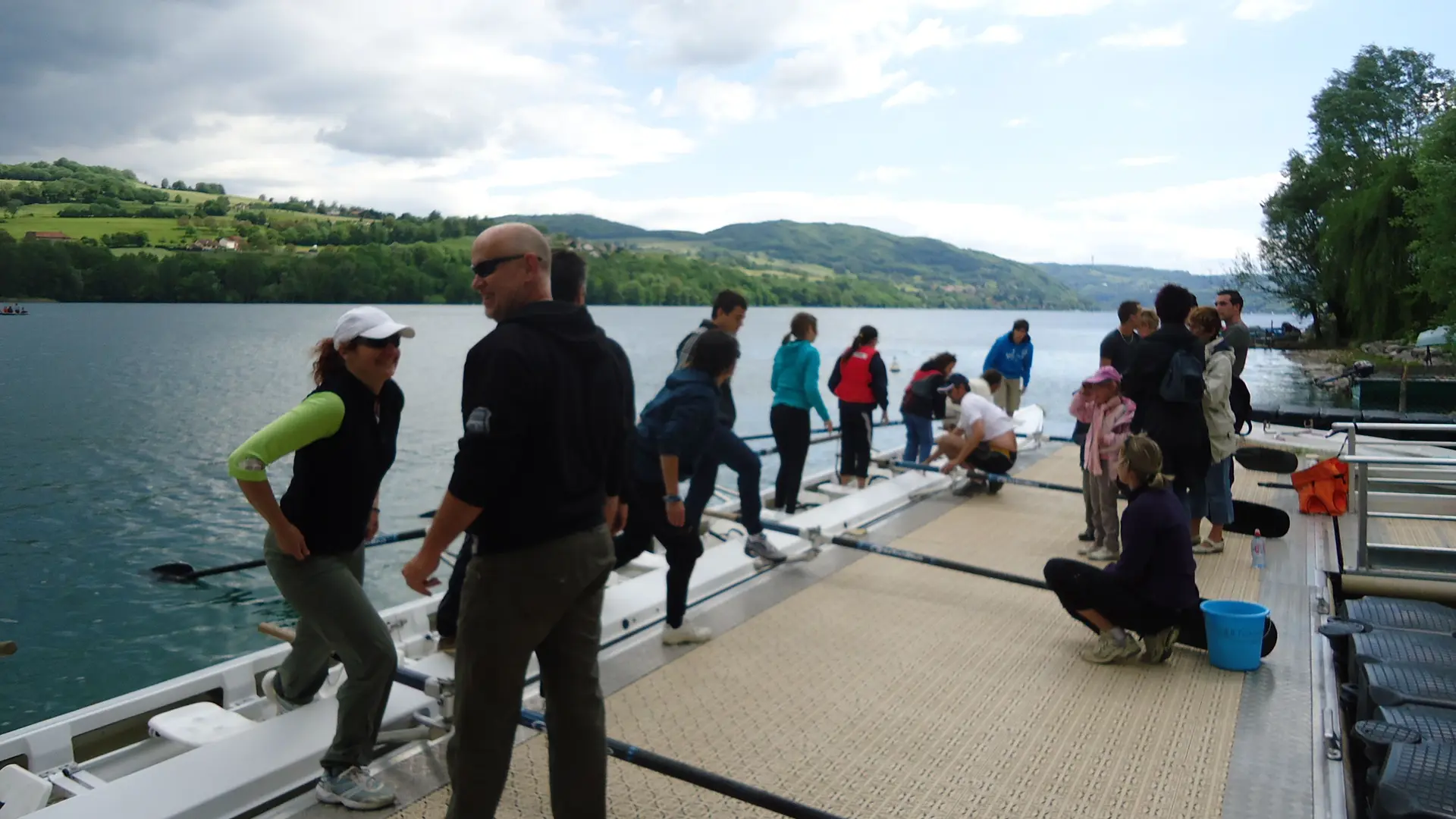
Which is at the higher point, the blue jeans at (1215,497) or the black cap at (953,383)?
the black cap at (953,383)

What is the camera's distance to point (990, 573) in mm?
5527

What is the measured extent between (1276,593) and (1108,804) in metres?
3.22

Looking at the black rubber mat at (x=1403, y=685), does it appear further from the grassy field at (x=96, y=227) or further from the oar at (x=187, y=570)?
the grassy field at (x=96, y=227)

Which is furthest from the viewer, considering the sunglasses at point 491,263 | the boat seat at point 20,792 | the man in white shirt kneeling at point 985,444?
the man in white shirt kneeling at point 985,444

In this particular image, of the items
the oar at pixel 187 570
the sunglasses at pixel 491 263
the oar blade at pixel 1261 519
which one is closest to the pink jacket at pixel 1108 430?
the oar blade at pixel 1261 519

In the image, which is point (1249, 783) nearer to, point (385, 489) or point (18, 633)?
point (18, 633)

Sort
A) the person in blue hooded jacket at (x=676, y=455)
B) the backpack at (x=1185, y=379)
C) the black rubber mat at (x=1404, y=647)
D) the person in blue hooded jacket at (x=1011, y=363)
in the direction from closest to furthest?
1. the black rubber mat at (x=1404, y=647)
2. the person in blue hooded jacket at (x=676, y=455)
3. the backpack at (x=1185, y=379)
4. the person in blue hooded jacket at (x=1011, y=363)

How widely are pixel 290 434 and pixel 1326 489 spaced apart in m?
7.84

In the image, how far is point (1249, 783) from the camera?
3492mm

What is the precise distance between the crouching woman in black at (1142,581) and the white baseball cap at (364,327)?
3204mm

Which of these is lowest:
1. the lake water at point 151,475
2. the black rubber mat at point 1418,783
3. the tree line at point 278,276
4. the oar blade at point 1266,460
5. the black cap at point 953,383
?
the lake water at point 151,475

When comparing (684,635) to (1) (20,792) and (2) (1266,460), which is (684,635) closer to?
(1) (20,792)

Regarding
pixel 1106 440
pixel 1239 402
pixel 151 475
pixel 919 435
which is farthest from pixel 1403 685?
pixel 151 475

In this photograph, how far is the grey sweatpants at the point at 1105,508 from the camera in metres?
6.39
